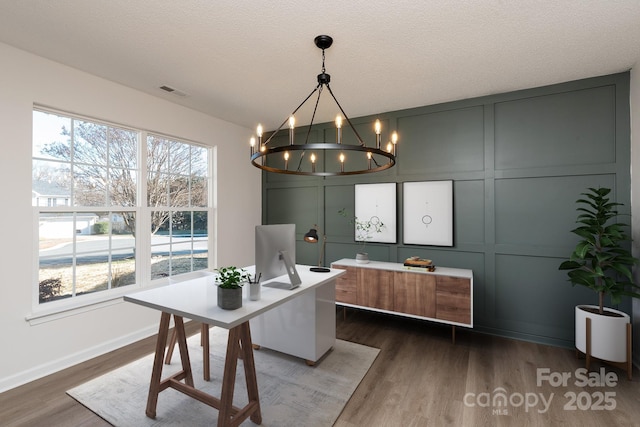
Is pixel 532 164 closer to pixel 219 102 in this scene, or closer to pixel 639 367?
pixel 639 367

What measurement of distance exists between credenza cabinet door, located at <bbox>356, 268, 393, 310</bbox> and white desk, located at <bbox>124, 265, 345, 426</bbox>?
123 cm

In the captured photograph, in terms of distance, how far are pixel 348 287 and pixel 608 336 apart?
241cm

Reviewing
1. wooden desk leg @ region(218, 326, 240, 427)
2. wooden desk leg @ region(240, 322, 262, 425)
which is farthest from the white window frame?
wooden desk leg @ region(218, 326, 240, 427)

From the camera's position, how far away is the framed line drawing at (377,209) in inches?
156

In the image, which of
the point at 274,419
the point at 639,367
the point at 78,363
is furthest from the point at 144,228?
the point at 639,367

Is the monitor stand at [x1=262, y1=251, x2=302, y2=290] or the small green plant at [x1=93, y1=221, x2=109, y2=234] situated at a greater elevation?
the small green plant at [x1=93, y1=221, x2=109, y2=234]

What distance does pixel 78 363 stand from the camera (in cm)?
279

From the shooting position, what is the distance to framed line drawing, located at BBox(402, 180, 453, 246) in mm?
3635

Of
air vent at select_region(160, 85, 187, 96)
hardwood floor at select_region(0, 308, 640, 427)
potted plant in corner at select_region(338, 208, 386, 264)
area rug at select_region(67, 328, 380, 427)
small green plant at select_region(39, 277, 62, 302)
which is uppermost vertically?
air vent at select_region(160, 85, 187, 96)

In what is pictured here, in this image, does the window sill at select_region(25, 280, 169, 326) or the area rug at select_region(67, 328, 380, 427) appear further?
the window sill at select_region(25, 280, 169, 326)

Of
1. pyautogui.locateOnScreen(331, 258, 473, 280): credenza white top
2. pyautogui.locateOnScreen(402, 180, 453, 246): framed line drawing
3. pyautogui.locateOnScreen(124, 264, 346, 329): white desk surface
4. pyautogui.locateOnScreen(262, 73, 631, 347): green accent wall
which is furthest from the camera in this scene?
pyautogui.locateOnScreen(402, 180, 453, 246): framed line drawing

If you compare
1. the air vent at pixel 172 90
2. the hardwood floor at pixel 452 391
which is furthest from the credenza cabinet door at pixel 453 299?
the air vent at pixel 172 90

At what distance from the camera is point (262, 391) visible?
2307mm

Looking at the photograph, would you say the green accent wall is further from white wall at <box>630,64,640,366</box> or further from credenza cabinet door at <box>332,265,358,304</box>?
credenza cabinet door at <box>332,265,358,304</box>
